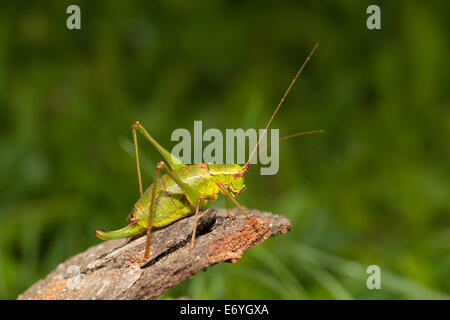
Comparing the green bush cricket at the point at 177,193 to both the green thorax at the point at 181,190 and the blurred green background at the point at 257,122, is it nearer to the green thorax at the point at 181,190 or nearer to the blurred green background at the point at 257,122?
the green thorax at the point at 181,190

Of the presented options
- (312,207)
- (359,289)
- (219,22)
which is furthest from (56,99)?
(359,289)

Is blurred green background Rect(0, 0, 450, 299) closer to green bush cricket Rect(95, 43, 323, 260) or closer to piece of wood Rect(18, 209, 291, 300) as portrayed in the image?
green bush cricket Rect(95, 43, 323, 260)

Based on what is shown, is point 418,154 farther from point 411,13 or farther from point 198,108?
point 198,108

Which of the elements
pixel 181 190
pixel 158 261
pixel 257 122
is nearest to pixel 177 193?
pixel 181 190

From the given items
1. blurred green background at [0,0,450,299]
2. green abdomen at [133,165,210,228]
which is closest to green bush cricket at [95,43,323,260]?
green abdomen at [133,165,210,228]

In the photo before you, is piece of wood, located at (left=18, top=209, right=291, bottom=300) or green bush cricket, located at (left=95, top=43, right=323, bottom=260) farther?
green bush cricket, located at (left=95, top=43, right=323, bottom=260)
